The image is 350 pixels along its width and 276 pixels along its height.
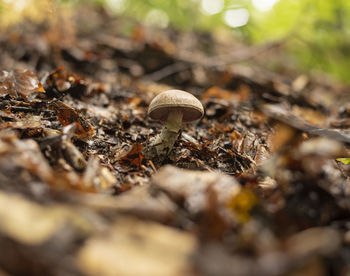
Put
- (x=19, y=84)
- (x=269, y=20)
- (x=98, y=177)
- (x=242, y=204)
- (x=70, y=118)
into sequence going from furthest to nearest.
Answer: (x=269, y=20) < (x=19, y=84) < (x=70, y=118) < (x=98, y=177) < (x=242, y=204)

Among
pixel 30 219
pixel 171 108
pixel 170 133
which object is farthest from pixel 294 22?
pixel 30 219

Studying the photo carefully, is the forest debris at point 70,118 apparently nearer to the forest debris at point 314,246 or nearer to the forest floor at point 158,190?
the forest floor at point 158,190

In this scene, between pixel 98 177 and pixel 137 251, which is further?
pixel 98 177

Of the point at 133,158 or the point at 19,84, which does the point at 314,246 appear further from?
the point at 19,84

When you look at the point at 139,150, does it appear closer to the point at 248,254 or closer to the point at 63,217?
the point at 63,217

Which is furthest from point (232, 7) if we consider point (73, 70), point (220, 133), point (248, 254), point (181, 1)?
point (248, 254)

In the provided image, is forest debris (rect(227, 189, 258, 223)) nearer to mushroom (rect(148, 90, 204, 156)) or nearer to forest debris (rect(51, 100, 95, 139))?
mushroom (rect(148, 90, 204, 156))
